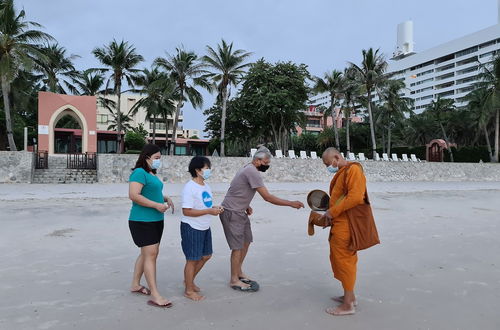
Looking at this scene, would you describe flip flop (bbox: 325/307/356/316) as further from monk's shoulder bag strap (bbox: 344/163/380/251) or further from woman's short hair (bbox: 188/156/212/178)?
woman's short hair (bbox: 188/156/212/178)

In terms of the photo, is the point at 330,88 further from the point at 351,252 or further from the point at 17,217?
the point at 351,252

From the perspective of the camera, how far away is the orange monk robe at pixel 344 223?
10.3 ft

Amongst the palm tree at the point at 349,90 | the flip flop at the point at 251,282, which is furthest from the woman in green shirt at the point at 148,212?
the palm tree at the point at 349,90

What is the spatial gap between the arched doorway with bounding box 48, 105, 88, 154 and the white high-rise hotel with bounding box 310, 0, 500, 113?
48228 mm

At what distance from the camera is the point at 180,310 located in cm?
Result: 319

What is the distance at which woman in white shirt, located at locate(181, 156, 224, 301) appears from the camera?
131 inches

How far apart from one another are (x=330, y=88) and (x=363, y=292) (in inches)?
1315

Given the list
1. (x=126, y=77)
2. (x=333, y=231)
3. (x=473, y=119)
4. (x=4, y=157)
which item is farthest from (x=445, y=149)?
(x=333, y=231)

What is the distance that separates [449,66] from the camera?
86.4 metres

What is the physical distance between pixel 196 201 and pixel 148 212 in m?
0.42

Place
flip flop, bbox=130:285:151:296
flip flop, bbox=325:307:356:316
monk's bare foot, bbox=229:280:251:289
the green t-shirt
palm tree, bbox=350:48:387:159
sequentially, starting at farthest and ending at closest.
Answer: palm tree, bbox=350:48:387:159, monk's bare foot, bbox=229:280:251:289, flip flop, bbox=130:285:151:296, the green t-shirt, flip flop, bbox=325:307:356:316

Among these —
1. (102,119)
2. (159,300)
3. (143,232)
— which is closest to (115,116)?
(102,119)

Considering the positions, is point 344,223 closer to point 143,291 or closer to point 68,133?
point 143,291

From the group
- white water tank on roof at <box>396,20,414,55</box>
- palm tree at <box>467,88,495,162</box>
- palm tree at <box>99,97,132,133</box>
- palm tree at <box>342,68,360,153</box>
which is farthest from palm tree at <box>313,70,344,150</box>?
white water tank on roof at <box>396,20,414,55</box>
